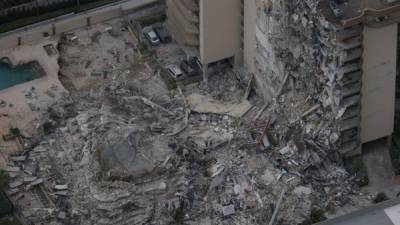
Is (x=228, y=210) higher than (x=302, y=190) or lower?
lower

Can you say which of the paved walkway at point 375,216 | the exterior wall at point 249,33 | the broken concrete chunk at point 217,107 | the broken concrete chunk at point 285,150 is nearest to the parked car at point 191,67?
the broken concrete chunk at point 217,107

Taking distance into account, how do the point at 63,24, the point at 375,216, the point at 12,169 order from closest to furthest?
the point at 375,216 < the point at 12,169 < the point at 63,24

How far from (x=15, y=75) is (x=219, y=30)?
17.2 metres

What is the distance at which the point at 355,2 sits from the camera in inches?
2320

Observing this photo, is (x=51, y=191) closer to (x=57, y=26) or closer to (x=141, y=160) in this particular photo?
(x=141, y=160)

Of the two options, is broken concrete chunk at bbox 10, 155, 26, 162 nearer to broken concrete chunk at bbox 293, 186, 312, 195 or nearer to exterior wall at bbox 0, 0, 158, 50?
exterior wall at bbox 0, 0, 158, 50

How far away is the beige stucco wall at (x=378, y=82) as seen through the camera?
192 feet

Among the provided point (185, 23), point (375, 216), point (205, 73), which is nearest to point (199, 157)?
point (205, 73)

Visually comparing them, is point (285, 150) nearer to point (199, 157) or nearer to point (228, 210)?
point (199, 157)

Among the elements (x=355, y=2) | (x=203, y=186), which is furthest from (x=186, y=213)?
(x=355, y=2)

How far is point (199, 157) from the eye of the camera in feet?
211

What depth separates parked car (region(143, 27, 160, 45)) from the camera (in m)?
74.8

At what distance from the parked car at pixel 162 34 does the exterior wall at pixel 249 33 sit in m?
7.96

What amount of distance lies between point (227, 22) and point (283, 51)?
20.0 feet
